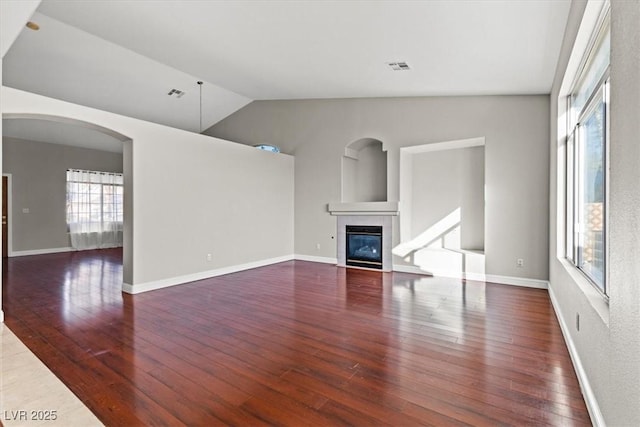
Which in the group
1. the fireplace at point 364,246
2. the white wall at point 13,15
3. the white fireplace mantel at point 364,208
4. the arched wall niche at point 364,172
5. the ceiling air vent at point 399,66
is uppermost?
the ceiling air vent at point 399,66

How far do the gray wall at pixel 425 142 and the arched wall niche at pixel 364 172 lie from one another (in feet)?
0.72

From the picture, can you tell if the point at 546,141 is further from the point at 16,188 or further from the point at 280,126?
the point at 16,188

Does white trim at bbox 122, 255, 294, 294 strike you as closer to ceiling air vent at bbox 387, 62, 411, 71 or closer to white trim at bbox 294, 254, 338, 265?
white trim at bbox 294, 254, 338, 265

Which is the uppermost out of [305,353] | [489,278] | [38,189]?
[38,189]

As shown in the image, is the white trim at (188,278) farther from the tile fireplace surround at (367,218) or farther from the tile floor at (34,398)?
the tile floor at (34,398)

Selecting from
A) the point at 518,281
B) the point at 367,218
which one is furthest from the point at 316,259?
the point at 518,281

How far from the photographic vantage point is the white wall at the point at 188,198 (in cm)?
481

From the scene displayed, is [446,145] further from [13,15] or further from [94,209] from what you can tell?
[94,209]

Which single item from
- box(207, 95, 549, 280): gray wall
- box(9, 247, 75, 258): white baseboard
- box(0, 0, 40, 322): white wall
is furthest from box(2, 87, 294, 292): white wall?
box(9, 247, 75, 258): white baseboard

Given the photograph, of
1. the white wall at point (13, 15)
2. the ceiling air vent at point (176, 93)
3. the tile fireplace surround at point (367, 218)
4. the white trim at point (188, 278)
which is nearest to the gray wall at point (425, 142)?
the tile fireplace surround at point (367, 218)

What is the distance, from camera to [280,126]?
26.8ft

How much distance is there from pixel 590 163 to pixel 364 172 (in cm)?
512

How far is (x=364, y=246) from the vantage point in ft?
22.9

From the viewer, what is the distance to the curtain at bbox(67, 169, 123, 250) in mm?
9234
